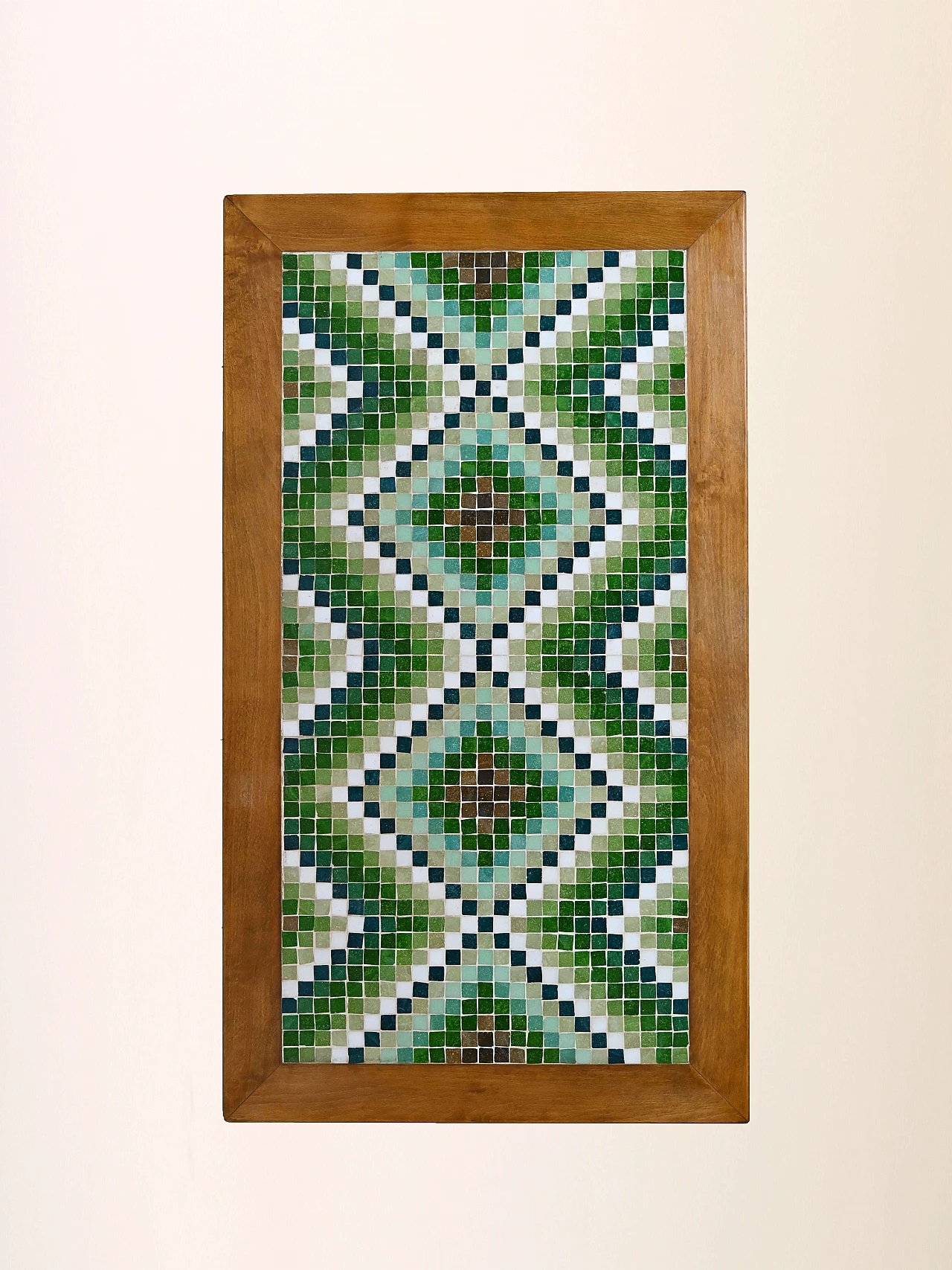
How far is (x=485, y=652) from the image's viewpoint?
104 cm

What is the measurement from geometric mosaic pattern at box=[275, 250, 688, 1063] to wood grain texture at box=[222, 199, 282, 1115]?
0.08ft

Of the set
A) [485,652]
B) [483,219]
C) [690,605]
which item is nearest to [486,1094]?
[485,652]

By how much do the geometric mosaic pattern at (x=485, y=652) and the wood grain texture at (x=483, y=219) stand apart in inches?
0.7

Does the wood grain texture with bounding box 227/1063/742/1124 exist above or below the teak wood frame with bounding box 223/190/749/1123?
below

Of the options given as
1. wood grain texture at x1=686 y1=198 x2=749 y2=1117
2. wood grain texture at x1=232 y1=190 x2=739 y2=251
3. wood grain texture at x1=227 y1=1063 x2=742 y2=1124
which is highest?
wood grain texture at x1=232 y1=190 x2=739 y2=251

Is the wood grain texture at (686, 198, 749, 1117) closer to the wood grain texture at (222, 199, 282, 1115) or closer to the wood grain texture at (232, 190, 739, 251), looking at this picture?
the wood grain texture at (232, 190, 739, 251)

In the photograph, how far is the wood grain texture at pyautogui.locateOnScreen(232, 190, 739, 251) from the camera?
104cm

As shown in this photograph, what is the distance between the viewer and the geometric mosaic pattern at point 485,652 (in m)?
1.04

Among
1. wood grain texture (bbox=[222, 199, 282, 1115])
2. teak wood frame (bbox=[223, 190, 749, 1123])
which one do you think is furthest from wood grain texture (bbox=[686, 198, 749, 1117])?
wood grain texture (bbox=[222, 199, 282, 1115])

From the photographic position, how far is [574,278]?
1.04 metres
